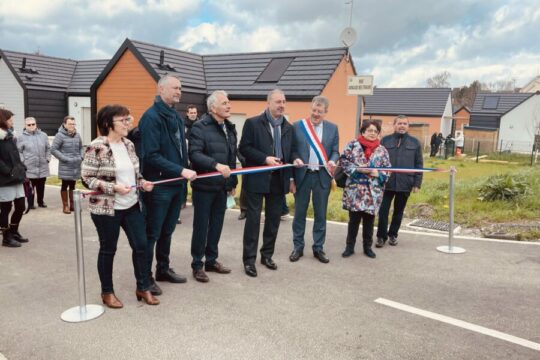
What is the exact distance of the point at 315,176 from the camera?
623 cm

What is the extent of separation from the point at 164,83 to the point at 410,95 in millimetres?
44216

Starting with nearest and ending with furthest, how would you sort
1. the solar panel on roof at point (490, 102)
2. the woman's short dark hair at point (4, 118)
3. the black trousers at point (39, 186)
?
the woman's short dark hair at point (4, 118), the black trousers at point (39, 186), the solar panel on roof at point (490, 102)

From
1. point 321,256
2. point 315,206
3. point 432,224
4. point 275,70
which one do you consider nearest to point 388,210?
point 315,206

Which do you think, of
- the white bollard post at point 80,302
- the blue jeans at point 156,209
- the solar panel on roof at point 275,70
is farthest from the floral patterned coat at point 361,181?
the solar panel on roof at point 275,70

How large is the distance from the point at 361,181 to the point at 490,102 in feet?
159

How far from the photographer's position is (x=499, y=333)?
409 centimetres

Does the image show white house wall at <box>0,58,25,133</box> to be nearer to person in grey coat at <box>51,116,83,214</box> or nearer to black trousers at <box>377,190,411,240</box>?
person in grey coat at <box>51,116,83,214</box>

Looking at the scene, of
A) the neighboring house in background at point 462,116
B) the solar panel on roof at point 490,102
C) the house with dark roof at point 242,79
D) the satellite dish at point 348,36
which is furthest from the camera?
the neighboring house in background at point 462,116

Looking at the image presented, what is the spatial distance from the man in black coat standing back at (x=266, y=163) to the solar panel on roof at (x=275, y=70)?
14.5 m

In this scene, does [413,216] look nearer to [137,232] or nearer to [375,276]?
[375,276]

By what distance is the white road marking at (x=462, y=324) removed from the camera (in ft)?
12.9

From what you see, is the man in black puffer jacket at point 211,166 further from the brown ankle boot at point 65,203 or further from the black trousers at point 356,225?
the brown ankle boot at point 65,203

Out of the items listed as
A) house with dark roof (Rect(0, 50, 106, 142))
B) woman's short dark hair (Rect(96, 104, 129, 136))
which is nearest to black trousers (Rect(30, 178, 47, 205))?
woman's short dark hair (Rect(96, 104, 129, 136))

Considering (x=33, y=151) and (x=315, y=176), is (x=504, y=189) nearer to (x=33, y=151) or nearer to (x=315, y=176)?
(x=315, y=176)
